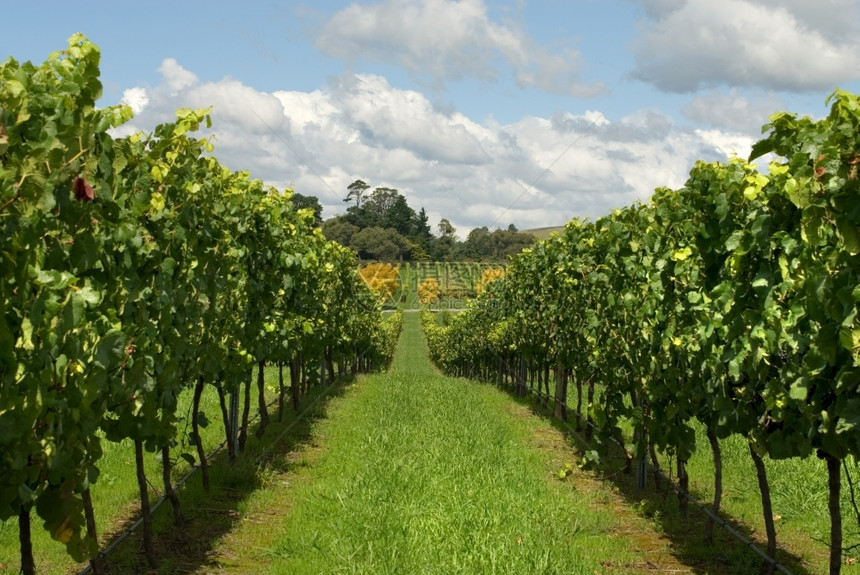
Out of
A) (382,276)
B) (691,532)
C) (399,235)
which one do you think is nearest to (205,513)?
(691,532)

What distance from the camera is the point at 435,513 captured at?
23.4 ft

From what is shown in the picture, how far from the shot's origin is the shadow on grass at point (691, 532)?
6.43 meters

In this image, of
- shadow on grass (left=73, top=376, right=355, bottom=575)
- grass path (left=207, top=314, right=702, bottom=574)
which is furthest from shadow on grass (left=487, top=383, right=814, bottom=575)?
shadow on grass (left=73, top=376, right=355, bottom=575)

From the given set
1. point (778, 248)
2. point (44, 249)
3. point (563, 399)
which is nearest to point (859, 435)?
point (778, 248)

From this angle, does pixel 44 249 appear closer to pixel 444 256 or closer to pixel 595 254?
pixel 595 254

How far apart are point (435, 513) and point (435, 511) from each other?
0.07 metres

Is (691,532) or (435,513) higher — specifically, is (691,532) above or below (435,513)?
below

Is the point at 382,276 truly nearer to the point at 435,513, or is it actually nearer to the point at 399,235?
the point at 399,235

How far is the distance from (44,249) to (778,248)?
4.10 meters

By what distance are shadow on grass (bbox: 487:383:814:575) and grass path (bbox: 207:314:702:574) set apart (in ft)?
0.54

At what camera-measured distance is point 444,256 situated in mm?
118438

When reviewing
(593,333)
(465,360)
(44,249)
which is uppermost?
(44,249)

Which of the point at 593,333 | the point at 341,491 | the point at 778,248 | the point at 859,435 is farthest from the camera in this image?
the point at 593,333

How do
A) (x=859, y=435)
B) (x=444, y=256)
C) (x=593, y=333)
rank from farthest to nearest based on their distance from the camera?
1. (x=444, y=256)
2. (x=593, y=333)
3. (x=859, y=435)
